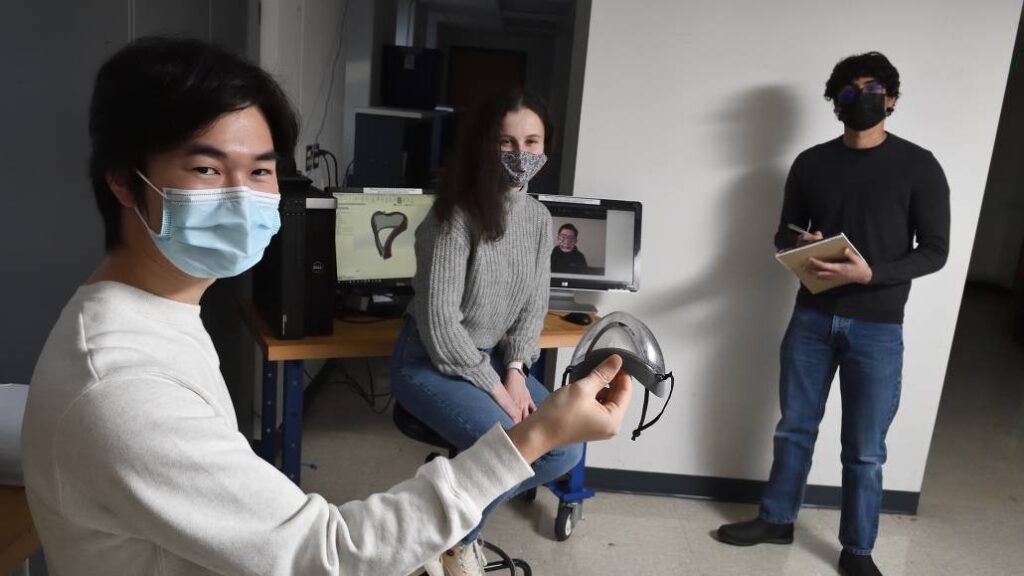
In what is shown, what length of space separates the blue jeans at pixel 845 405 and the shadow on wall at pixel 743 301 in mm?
266

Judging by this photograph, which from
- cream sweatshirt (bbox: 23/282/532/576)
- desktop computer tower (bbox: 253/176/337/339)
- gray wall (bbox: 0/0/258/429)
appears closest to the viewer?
cream sweatshirt (bbox: 23/282/532/576)

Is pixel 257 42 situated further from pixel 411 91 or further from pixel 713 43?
pixel 411 91

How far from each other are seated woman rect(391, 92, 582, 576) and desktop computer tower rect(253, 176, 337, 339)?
29 centimetres

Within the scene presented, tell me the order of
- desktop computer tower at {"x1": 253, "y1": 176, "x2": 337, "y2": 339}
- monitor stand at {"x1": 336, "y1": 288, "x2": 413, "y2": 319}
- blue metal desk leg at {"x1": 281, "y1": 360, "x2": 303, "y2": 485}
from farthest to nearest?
monitor stand at {"x1": 336, "y1": 288, "x2": 413, "y2": 319} < blue metal desk leg at {"x1": 281, "y1": 360, "x2": 303, "y2": 485} < desktop computer tower at {"x1": 253, "y1": 176, "x2": 337, "y2": 339}

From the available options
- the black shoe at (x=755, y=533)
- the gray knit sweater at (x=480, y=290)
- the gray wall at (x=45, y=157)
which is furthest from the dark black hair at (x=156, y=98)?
the black shoe at (x=755, y=533)

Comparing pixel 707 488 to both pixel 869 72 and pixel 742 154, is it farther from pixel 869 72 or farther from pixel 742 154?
pixel 869 72

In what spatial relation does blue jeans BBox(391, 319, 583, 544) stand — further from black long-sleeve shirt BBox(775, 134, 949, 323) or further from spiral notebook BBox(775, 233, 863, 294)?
black long-sleeve shirt BBox(775, 134, 949, 323)

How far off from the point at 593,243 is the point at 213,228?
1.80 metres

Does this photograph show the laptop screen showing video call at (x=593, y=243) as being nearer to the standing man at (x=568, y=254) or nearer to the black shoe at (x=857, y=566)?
the standing man at (x=568, y=254)

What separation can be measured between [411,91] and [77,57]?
3.36 m

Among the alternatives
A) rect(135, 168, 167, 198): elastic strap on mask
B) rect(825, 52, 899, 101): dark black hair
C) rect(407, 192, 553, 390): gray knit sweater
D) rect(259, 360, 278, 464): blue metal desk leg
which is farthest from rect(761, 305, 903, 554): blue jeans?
rect(135, 168, 167, 198): elastic strap on mask

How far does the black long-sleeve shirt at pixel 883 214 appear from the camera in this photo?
2.29 metres

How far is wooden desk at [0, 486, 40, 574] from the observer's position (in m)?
0.98

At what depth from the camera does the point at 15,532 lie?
1.01 m
